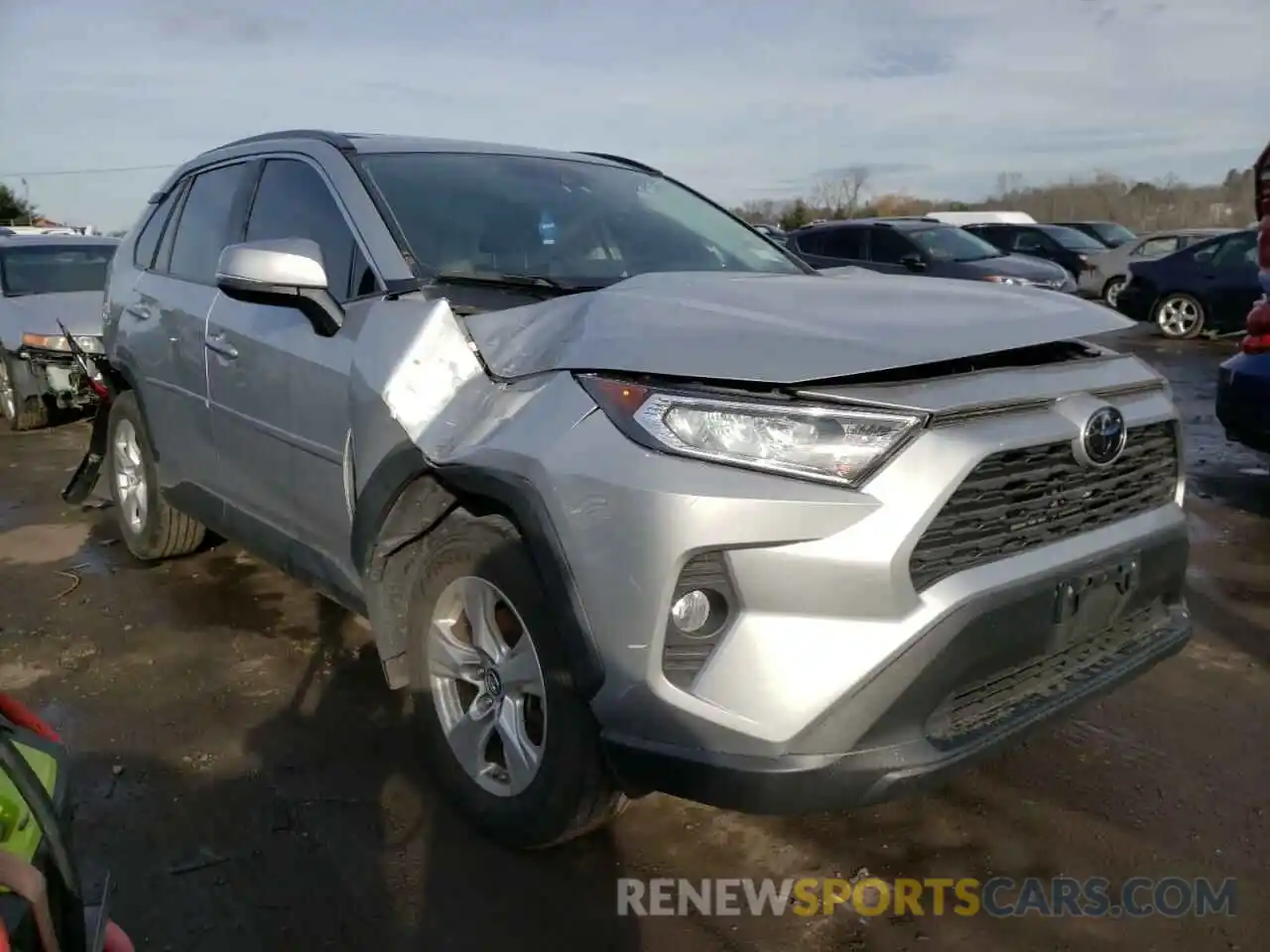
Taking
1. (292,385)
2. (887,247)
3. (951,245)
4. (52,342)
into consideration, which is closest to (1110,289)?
→ (951,245)

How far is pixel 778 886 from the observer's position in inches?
105

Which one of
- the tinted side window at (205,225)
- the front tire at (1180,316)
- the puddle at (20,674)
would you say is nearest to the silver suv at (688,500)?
the tinted side window at (205,225)

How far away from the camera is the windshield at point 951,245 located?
12.6m

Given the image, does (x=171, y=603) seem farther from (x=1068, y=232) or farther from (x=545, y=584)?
(x=1068, y=232)

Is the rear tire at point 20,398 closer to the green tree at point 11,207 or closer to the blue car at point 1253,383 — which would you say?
the blue car at point 1253,383

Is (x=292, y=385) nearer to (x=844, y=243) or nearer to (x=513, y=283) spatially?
(x=513, y=283)

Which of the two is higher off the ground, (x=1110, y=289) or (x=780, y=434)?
(x=780, y=434)

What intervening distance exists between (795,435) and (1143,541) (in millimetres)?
1035

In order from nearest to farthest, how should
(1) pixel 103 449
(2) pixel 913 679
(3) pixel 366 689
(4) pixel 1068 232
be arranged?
(2) pixel 913 679 → (3) pixel 366 689 → (1) pixel 103 449 → (4) pixel 1068 232

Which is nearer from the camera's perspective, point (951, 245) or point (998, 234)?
point (951, 245)

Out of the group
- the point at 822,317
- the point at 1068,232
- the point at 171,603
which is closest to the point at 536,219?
the point at 822,317

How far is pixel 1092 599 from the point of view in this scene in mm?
2502

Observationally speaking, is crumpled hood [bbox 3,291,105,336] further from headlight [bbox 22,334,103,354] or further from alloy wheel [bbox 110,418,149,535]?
alloy wheel [bbox 110,418,149,535]

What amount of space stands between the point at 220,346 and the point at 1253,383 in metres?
4.78
